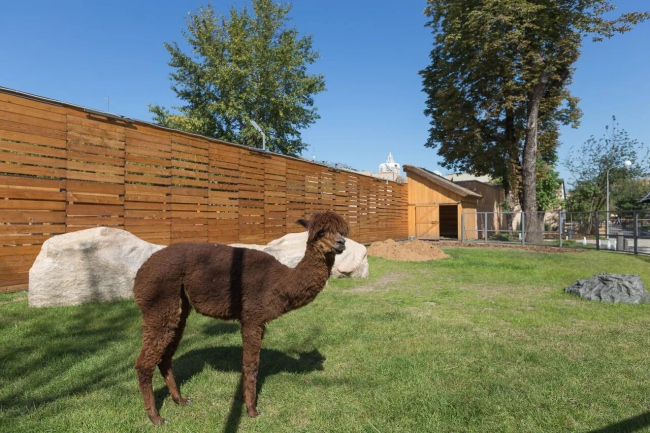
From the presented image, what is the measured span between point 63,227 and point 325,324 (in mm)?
6836

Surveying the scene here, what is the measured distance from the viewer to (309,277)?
11.6ft

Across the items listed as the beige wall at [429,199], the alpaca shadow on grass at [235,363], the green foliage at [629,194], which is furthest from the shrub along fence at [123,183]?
the green foliage at [629,194]

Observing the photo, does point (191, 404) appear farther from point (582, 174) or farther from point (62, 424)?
point (582, 174)

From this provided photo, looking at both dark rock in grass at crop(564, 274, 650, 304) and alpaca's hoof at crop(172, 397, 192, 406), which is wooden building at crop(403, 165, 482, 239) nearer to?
dark rock in grass at crop(564, 274, 650, 304)

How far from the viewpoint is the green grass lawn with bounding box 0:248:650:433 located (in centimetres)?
325

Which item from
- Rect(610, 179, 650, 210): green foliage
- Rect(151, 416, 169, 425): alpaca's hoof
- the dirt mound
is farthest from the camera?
Rect(610, 179, 650, 210): green foliage

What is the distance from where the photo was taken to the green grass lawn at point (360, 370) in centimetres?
325

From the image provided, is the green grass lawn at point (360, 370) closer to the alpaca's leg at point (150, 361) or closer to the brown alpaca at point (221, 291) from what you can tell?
the alpaca's leg at point (150, 361)

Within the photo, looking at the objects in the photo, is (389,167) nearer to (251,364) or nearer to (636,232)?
(636,232)

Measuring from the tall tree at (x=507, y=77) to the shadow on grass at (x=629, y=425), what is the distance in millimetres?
22543

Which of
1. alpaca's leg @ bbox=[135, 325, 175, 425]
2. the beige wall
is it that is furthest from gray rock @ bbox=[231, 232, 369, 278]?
the beige wall

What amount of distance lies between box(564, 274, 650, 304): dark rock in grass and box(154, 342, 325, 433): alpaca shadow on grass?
22.5 feet

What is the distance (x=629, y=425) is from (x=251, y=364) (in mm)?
3387

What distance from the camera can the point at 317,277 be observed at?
3.54m
